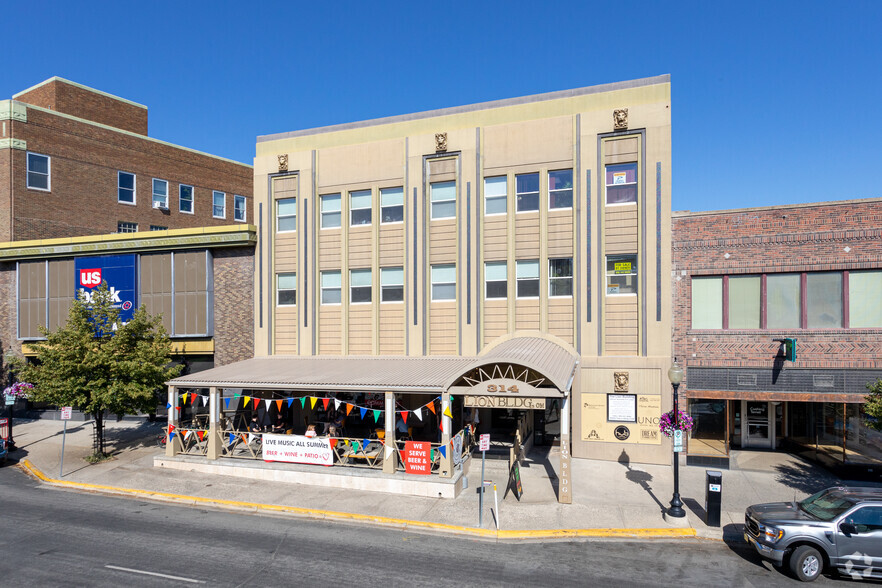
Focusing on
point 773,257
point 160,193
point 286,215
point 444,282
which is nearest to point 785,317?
point 773,257

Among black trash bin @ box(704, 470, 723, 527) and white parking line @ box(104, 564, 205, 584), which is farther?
black trash bin @ box(704, 470, 723, 527)

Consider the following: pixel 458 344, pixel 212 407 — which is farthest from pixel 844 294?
pixel 212 407

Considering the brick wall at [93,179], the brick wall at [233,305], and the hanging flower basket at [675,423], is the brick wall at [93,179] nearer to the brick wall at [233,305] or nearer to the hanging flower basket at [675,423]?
the brick wall at [233,305]

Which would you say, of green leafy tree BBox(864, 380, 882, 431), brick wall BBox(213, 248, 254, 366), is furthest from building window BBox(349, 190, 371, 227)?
green leafy tree BBox(864, 380, 882, 431)

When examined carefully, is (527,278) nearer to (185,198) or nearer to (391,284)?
(391,284)

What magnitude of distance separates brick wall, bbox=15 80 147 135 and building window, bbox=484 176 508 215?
97.9 feet

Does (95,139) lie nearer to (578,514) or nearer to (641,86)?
(641,86)

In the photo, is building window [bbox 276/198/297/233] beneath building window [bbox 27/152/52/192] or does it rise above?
beneath

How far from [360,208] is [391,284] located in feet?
12.1

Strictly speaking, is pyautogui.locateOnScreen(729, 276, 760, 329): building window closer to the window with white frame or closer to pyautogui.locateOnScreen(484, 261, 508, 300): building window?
pyautogui.locateOnScreen(484, 261, 508, 300): building window

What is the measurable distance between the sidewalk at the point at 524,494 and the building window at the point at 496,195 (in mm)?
9798

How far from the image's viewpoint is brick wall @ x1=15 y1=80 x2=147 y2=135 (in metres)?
34.9

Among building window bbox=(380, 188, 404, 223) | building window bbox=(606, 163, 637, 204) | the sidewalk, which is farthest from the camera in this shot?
building window bbox=(380, 188, 404, 223)

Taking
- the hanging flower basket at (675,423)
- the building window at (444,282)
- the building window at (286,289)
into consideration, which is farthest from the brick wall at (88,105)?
the hanging flower basket at (675,423)
